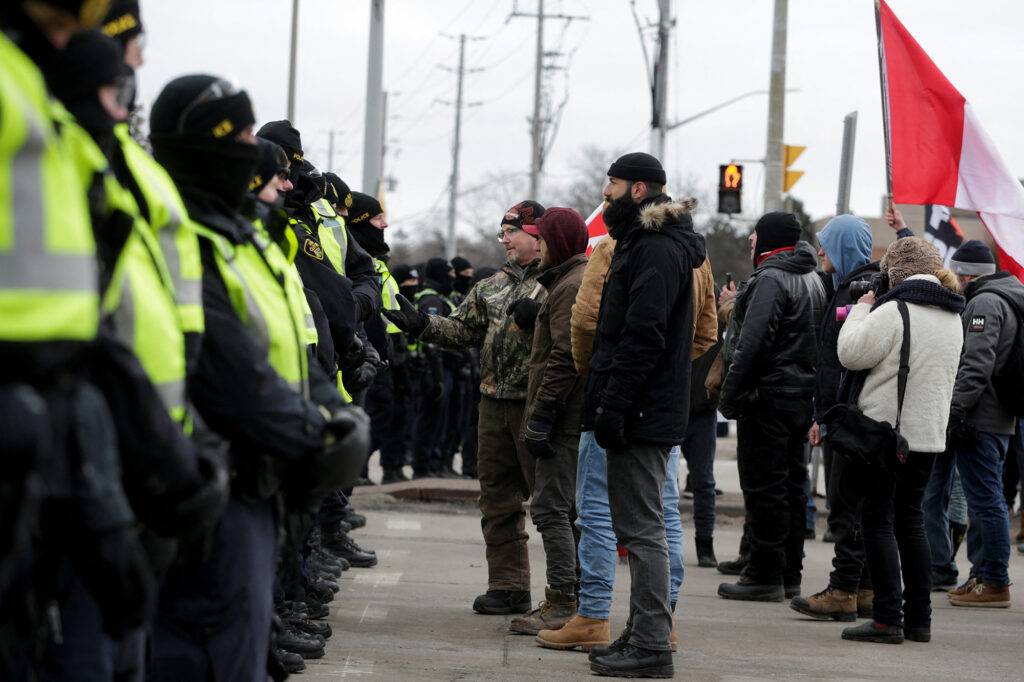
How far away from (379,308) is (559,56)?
5034 centimetres

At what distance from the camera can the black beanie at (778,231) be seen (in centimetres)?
916

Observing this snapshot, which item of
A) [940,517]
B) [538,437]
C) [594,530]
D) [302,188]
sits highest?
[302,188]

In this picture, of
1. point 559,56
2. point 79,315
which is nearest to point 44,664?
point 79,315

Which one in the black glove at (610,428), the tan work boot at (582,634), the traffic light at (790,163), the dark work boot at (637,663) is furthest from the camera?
the traffic light at (790,163)

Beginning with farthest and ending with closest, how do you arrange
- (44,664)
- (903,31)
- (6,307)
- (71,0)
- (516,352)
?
(903,31)
(516,352)
(44,664)
(71,0)
(6,307)

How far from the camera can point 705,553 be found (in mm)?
10562

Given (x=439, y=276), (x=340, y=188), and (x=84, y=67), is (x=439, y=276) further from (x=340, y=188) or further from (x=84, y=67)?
(x=84, y=67)

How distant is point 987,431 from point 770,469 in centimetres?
135

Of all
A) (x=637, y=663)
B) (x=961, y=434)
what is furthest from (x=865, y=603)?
(x=637, y=663)

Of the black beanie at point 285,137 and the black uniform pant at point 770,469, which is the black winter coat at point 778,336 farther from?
the black beanie at point 285,137

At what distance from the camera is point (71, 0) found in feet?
8.89

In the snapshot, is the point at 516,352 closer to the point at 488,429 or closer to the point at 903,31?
the point at 488,429

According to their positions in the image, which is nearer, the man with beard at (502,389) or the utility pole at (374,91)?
the man with beard at (502,389)

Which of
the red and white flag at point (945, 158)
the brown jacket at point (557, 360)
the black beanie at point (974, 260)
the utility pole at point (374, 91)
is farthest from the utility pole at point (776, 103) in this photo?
the brown jacket at point (557, 360)
